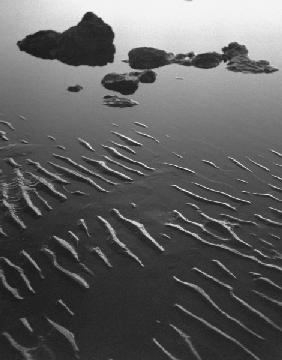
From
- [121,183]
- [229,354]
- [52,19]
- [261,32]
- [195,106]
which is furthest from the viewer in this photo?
[52,19]

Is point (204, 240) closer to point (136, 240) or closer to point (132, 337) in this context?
point (136, 240)

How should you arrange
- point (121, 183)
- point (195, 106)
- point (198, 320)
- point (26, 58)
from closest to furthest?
point (198, 320), point (121, 183), point (195, 106), point (26, 58)

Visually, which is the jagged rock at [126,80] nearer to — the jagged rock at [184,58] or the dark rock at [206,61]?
the jagged rock at [184,58]

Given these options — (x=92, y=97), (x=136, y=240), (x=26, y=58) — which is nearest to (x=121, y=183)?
(x=136, y=240)

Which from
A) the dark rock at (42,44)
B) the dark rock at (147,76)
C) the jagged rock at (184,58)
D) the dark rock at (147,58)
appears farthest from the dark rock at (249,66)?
the dark rock at (42,44)

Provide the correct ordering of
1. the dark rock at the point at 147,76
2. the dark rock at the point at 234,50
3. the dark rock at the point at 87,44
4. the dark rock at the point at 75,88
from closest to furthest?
the dark rock at the point at 75,88 → the dark rock at the point at 147,76 → the dark rock at the point at 87,44 → the dark rock at the point at 234,50

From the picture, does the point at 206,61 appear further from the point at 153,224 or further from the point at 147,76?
the point at 153,224

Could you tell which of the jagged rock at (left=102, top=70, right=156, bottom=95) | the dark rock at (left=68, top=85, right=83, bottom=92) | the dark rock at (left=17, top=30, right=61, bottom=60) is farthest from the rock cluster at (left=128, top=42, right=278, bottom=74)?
the dark rock at (left=68, top=85, right=83, bottom=92)
